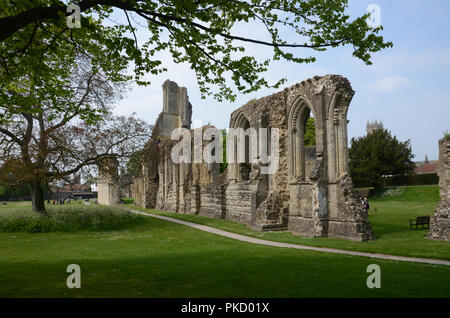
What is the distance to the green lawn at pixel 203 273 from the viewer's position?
5.43m

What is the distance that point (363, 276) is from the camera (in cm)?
647

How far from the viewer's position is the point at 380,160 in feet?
125

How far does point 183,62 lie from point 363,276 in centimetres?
636

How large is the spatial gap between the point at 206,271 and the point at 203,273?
21 cm

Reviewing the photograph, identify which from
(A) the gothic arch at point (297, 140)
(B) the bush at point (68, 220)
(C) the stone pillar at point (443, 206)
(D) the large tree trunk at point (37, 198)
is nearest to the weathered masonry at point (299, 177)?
(A) the gothic arch at point (297, 140)

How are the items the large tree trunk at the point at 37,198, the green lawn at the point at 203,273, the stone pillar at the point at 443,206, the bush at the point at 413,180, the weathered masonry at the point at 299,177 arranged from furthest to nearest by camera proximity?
the bush at the point at 413,180, the large tree trunk at the point at 37,198, the weathered masonry at the point at 299,177, the stone pillar at the point at 443,206, the green lawn at the point at 203,273

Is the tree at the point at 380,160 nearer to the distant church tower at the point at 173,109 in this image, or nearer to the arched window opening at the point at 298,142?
the distant church tower at the point at 173,109

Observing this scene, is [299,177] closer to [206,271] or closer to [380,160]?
[206,271]

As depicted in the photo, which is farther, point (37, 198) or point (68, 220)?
point (37, 198)

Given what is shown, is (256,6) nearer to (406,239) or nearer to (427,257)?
(427,257)

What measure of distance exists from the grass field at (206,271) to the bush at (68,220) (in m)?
3.94

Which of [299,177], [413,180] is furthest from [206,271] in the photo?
[413,180]

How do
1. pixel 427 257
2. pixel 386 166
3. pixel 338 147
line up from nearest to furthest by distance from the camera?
pixel 427 257, pixel 338 147, pixel 386 166
